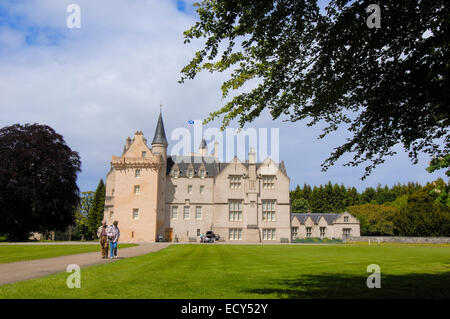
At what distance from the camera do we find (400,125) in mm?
7953

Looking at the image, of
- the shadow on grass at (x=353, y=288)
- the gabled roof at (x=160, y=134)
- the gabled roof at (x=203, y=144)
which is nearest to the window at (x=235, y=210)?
the gabled roof at (x=160, y=134)

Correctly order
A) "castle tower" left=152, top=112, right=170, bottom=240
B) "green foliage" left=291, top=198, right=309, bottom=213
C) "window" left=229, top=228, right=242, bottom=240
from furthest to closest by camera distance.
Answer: "green foliage" left=291, top=198, right=309, bottom=213, "window" left=229, top=228, right=242, bottom=240, "castle tower" left=152, top=112, right=170, bottom=240

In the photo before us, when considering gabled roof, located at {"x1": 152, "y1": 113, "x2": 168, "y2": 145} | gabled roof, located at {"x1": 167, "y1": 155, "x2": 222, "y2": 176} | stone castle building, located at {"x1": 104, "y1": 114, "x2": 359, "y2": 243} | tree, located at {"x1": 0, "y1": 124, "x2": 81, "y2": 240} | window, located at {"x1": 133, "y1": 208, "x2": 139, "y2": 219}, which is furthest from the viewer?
gabled roof, located at {"x1": 167, "y1": 155, "x2": 222, "y2": 176}

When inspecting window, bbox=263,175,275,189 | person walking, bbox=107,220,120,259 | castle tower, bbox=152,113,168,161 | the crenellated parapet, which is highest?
castle tower, bbox=152,113,168,161

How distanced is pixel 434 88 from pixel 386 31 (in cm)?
154

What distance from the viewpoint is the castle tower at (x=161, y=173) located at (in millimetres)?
58156

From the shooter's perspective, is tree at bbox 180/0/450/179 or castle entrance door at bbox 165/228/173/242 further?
castle entrance door at bbox 165/228/173/242

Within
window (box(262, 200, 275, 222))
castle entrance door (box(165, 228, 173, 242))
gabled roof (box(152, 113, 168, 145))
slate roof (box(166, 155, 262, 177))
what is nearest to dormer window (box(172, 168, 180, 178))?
slate roof (box(166, 155, 262, 177))

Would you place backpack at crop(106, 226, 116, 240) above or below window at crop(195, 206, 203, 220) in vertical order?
below

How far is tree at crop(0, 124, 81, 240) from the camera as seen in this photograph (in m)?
42.6

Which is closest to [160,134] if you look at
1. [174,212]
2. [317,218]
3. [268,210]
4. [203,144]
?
[174,212]

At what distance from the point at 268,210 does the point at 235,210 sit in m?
5.61

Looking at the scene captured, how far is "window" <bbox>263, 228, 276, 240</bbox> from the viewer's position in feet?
194

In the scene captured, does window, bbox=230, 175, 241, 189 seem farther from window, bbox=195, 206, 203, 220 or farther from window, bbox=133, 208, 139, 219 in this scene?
window, bbox=133, 208, 139, 219
